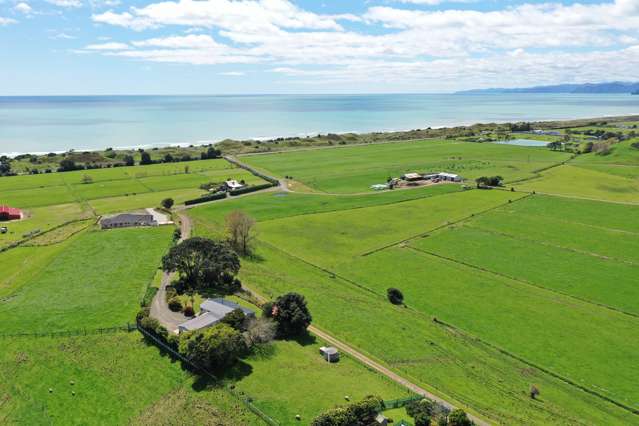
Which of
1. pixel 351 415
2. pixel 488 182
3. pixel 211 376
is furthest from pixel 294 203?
pixel 351 415

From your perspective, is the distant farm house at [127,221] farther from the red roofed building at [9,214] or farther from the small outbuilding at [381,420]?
the small outbuilding at [381,420]

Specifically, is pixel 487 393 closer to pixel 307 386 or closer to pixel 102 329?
pixel 307 386

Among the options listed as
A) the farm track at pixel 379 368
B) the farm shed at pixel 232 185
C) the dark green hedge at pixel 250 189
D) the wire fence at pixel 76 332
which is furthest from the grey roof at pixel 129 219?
the farm track at pixel 379 368

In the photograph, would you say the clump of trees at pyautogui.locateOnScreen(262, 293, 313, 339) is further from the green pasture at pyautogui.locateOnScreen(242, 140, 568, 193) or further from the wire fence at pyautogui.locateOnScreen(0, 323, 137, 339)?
the green pasture at pyautogui.locateOnScreen(242, 140, 568, 193)

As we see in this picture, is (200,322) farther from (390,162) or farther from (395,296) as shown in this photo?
(390,162)

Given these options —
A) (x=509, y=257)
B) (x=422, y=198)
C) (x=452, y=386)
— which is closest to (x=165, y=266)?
(x=452, y=386)

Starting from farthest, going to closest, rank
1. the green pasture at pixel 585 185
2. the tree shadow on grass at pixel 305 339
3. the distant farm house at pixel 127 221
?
the green pasture at pixel 585 185 < the distant farm house at pixel 127 221 < the tree shadow on grass at pixel 305 339
